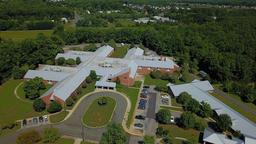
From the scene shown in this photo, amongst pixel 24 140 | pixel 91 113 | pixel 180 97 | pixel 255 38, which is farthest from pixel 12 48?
pixel 255 38

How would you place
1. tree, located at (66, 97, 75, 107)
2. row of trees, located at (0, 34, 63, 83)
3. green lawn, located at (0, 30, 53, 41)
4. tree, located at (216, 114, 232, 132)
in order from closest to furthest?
tree, located at (216, 114, 232, 132), tree, located at (66, 97, 75, 107), row of trees, located at (0, 34, 63, 83), green lawn, located at (0, 30, 53, 41)

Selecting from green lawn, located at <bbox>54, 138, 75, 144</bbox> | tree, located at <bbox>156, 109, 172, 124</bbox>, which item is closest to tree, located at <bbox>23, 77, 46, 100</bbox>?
green lawn, located at <bbox>54, 138, 75, 144</bbox>

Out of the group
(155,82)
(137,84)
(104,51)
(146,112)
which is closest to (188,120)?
(146,112)

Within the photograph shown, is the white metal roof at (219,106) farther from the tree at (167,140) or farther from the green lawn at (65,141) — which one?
the green lawn at (65,141)

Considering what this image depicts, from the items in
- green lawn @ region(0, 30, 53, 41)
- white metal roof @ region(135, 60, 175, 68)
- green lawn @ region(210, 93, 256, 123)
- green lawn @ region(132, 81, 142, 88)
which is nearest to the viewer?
green lawn @ region(210, 93, 256, 123)

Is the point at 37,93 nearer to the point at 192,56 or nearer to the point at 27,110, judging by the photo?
the point at 27,110

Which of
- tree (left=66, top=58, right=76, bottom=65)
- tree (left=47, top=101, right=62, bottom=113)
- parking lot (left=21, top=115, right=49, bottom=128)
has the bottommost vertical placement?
parking lot (left=21, top=115, right=49, bottom=128)

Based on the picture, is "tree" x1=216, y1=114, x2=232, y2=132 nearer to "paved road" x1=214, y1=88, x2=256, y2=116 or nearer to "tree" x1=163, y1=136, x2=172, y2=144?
"tree" x1=163, y1=136, x2=172, y2=144
